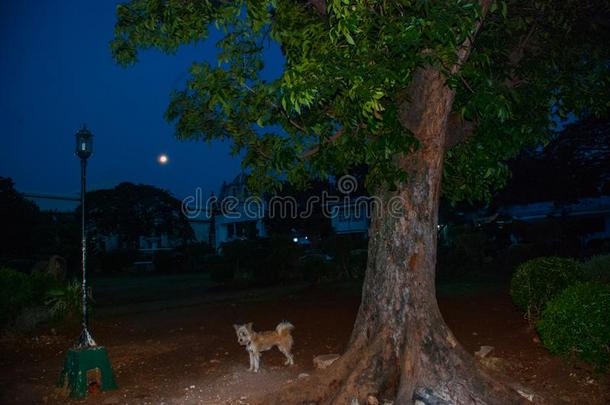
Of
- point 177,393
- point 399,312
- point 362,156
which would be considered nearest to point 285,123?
point 362,156

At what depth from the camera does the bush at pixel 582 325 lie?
6242 millimetres

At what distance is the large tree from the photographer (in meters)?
4.96

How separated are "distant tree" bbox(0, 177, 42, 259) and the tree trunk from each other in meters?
28.6

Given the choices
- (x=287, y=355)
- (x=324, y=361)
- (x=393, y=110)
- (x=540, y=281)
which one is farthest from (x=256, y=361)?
(x=540, y=281)

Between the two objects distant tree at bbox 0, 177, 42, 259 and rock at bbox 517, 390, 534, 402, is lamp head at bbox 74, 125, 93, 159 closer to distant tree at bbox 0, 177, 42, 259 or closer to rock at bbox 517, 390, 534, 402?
rock at bbox 517, 390, 534, 402

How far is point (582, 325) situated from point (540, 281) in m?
2.16

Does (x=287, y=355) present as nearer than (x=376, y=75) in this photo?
No

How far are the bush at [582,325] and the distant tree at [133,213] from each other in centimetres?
3703

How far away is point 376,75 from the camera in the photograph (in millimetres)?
4750

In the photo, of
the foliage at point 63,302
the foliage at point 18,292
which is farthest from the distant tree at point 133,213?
the foliage at point 63,302

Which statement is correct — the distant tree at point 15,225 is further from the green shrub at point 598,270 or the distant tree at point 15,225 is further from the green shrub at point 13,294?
the green shrub at point 598,270

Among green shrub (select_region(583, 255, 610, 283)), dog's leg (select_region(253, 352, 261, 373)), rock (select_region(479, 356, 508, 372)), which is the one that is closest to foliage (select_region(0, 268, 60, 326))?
dog's leg (select_region(253, 352, 261, 373))

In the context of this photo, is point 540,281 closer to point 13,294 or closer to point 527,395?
point 527,395

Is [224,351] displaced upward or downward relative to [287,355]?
downward
